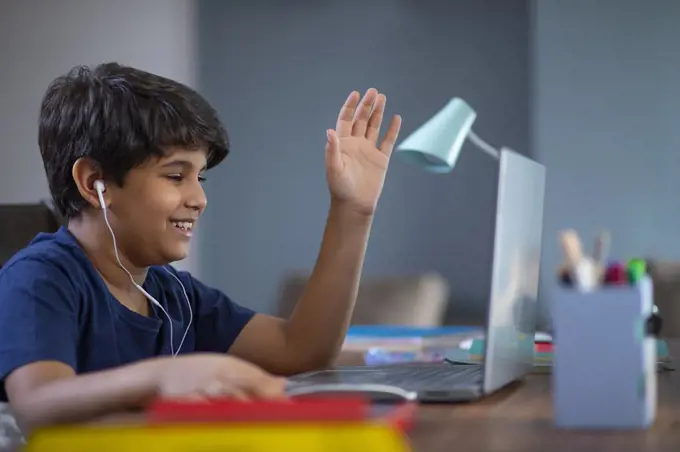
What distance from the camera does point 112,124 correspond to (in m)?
1.33

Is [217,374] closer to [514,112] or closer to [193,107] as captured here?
[193,107]

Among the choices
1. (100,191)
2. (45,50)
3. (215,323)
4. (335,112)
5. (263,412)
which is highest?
(45,50)

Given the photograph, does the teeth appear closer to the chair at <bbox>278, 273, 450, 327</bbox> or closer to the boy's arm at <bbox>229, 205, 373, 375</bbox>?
the boy's arm at <bbox>229, 205, 373, 375</bbox>

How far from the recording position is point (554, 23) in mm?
3389

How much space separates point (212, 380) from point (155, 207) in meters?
0.59

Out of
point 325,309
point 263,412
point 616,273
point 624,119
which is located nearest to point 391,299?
point 624,119

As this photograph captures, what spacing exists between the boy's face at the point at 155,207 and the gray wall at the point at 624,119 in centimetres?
223

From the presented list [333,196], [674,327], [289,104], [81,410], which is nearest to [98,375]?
[81,410]

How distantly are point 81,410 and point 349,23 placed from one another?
10.4ft

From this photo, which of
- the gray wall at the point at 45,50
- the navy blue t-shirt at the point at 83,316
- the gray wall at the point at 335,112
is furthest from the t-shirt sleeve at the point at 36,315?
the gray wall at the point at 45,50

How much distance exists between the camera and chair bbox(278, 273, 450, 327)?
2.73 metres

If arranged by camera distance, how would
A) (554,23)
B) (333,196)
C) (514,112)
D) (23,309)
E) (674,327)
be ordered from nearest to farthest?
1. (23,309)
2. (333,196)
3. (674,327)
4. (554,23)
5. (514,112)

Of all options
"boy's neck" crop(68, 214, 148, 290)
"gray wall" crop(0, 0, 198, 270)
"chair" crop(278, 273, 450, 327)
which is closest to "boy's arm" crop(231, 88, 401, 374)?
"boy's neck" crop(68, 214, 148, 290)

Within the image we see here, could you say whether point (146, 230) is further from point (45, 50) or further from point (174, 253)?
point (45, 50)
